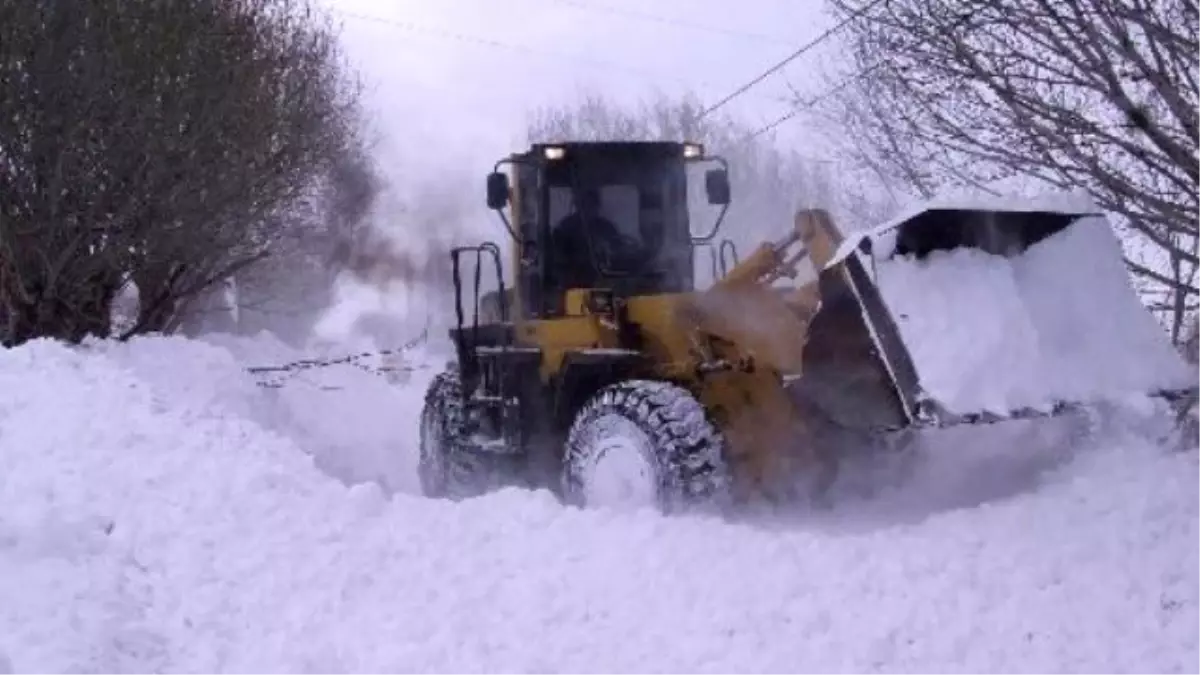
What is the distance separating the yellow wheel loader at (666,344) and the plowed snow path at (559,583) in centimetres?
64

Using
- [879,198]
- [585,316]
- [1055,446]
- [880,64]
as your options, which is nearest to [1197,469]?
[1055,446]

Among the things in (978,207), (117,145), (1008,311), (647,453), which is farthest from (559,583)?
(117,145)

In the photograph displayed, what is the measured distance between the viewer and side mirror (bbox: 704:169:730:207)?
27.6ft

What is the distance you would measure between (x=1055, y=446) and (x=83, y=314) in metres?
12.9

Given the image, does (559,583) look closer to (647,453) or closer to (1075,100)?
(647,453)

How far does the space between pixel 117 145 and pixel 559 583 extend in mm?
11155

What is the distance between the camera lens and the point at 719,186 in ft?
27.6

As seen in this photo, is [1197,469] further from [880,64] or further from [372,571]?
[372,571]

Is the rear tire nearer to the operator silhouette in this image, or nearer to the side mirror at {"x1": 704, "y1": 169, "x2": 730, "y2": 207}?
the operator silhouette

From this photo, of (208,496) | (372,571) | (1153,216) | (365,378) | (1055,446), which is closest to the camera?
(372,571)

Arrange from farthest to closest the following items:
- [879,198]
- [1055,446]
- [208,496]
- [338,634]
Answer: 1. [879,198]
2. [1055,446]
3. [208,496]
4. [338,634]

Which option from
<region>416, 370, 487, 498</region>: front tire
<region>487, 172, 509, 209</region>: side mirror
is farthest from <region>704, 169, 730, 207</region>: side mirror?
<region>416, 370, 487, 498</region>: front tire

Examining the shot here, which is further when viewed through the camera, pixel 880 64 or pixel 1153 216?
pixel 880 64

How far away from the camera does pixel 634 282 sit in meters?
8.58
